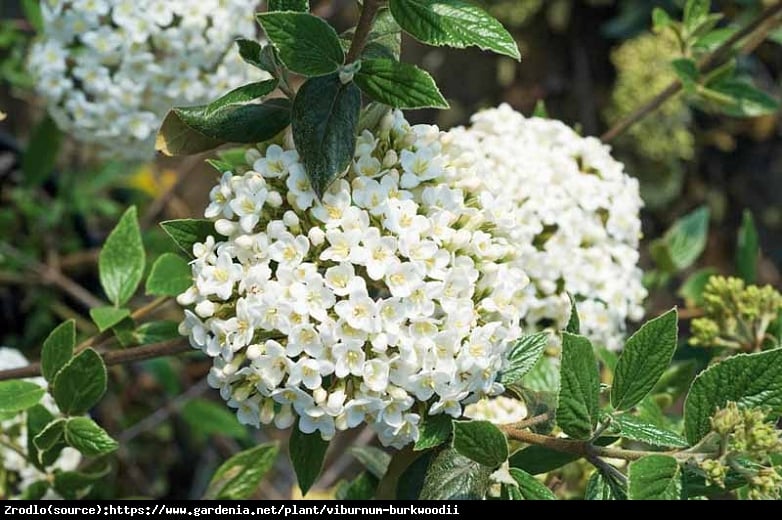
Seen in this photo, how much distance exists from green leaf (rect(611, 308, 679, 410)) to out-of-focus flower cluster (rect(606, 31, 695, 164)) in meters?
2.24

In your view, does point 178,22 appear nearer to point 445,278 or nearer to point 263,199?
point 263,199

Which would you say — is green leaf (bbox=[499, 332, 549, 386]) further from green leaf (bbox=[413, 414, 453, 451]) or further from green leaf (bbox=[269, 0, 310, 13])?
green leaf (bbox=[269, 0, 310, 13])

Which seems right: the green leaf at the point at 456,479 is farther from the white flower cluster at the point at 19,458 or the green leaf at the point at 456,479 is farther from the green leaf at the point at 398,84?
the white flower cluster at the point at 19,458

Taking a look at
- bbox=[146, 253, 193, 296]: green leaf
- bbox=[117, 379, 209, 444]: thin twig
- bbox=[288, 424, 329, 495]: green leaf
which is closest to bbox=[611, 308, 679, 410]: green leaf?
bbox=[288, 424, 329, 495]: green leaf

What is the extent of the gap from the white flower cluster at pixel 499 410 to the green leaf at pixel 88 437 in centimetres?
51

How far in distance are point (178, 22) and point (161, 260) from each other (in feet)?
1.60

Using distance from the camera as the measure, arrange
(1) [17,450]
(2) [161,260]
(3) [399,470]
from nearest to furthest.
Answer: (3) [399,470]
(2) [161,260]
(1) [17,450]

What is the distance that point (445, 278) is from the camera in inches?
42.4

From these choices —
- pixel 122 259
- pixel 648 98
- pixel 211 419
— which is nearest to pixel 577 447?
pixel 122 259

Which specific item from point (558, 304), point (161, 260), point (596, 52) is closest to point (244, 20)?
point (161, 260)

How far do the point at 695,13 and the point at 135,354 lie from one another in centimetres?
113

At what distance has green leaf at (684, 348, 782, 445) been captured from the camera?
40.0 inches

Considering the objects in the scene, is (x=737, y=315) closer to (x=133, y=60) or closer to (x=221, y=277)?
(x=221, y=277)

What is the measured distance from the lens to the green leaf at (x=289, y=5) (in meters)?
1.10
